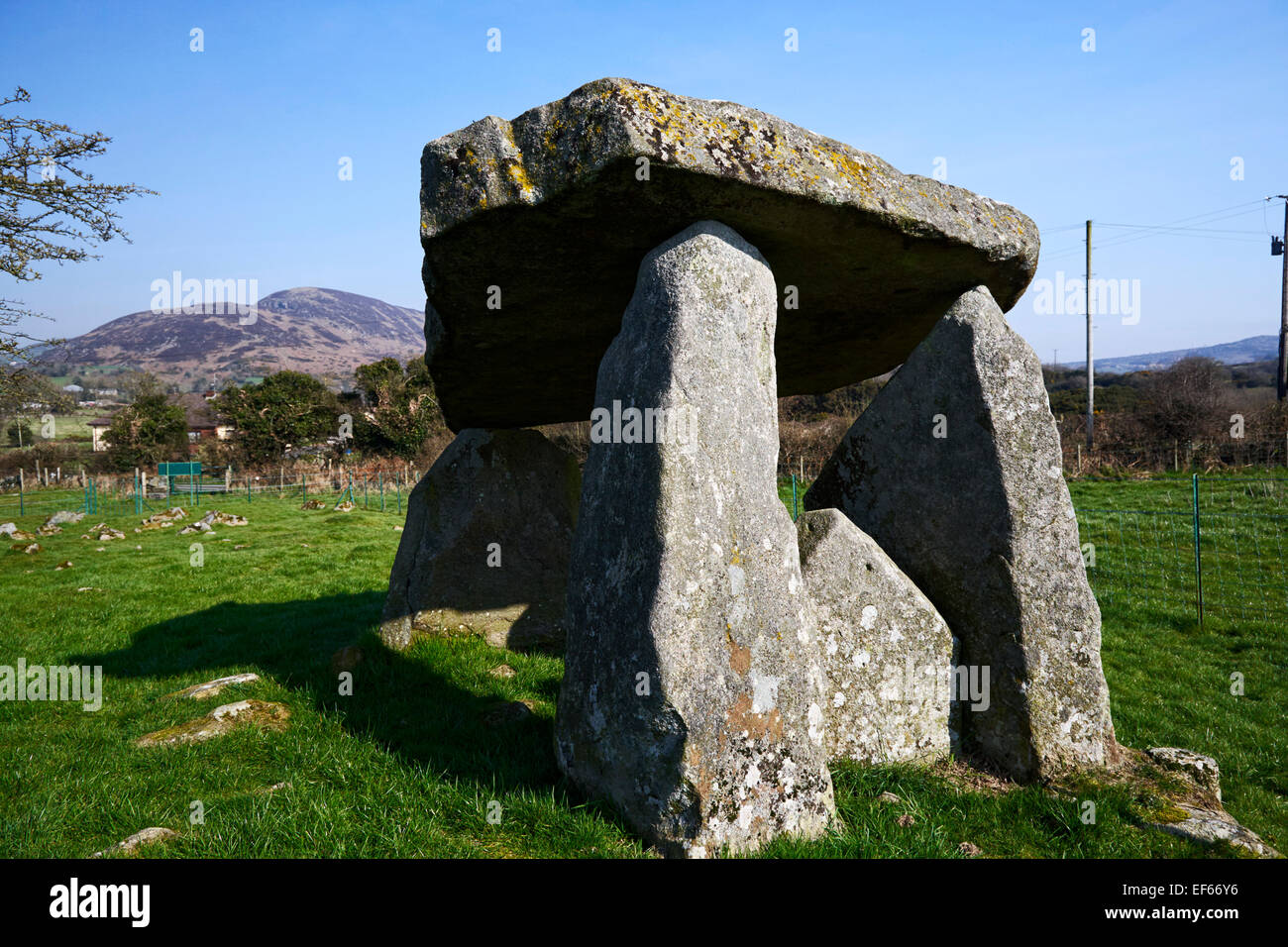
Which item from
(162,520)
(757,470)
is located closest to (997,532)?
(757,470)

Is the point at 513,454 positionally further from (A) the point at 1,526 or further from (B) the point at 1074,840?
(A) the point at 1,526

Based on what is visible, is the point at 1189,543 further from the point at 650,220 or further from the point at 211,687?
the point at 211,687

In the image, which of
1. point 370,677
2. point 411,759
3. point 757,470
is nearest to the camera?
point 757,470

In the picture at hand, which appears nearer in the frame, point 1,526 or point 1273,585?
point 1273,585

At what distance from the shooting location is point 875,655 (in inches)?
187

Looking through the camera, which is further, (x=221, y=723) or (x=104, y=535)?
(x=104, y=535)

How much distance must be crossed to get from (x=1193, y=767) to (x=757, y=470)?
3.46m

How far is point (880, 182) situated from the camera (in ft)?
15.0

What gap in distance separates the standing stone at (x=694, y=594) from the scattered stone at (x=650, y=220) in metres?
0.41

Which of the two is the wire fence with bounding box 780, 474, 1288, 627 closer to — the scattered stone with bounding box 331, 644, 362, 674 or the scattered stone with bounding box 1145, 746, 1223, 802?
the scattered stone with bounding box 1145, 746, 1223, 802

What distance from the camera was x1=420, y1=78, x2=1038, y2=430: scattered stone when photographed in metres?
3.99
